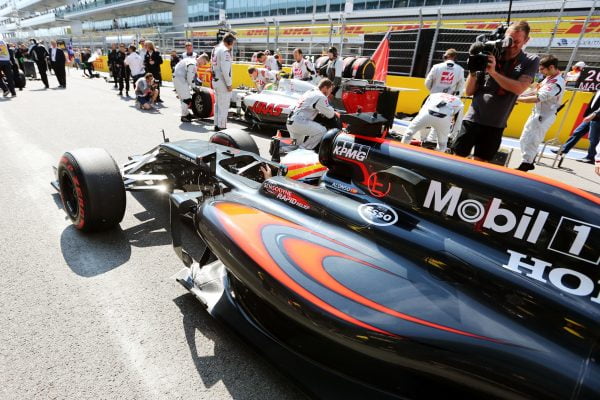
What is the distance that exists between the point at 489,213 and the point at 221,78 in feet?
21.1

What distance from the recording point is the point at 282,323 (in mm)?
1728

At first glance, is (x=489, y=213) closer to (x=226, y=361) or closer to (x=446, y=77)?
(x=226, y=361)

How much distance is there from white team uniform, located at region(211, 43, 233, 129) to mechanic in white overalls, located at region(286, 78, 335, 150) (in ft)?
7.38

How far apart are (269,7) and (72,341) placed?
1584 inches

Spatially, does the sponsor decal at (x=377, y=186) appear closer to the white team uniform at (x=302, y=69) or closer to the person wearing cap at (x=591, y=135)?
the person wearing cap at (x=591, y=135)

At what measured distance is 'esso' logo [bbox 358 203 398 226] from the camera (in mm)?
1688

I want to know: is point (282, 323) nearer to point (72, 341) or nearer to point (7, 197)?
point (72, 341)

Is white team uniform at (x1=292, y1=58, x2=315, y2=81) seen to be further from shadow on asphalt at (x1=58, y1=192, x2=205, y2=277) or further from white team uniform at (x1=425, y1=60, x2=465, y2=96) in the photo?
shadow on asphalt at (x1=58, y1=192, x2=205, y2=277)

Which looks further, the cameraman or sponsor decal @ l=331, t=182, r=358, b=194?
the cameraman

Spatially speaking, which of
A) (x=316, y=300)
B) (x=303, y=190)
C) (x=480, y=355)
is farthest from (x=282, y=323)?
(x=480, y=355)

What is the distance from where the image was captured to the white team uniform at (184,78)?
8.16m

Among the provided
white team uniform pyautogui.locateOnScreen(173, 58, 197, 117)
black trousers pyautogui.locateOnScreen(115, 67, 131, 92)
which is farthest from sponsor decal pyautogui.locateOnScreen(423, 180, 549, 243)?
black trousers pyautogui.locateOnScreen(115, 67, 131, 92)

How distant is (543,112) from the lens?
526 cm

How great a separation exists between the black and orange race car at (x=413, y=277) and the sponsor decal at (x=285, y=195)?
0.04ft
